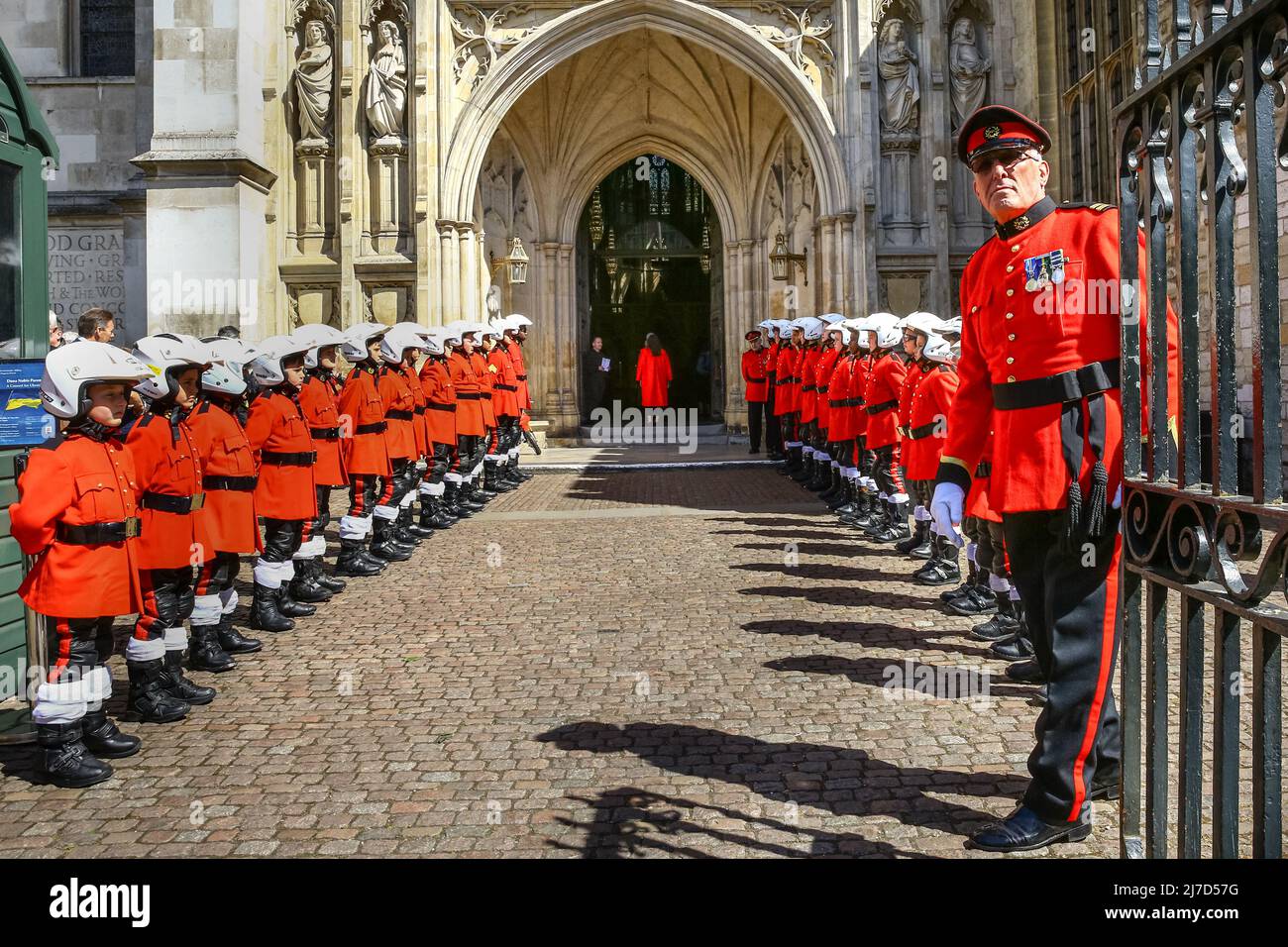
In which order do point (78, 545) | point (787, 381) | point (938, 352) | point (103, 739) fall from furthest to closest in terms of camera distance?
1. point (787, 381)
2. point (938, 352)
3. point (103, 739)
4. point (78, 545)

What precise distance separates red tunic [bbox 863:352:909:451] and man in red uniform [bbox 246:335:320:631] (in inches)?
194

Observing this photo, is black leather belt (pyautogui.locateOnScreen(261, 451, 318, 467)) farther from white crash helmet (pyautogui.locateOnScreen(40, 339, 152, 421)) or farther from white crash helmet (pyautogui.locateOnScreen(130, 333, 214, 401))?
white crash helmet (pyautogui.locateOnScreen(40, 339, 152, 421))

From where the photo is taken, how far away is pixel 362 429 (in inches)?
351

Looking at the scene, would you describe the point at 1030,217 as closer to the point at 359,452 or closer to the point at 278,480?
the point at 278,480

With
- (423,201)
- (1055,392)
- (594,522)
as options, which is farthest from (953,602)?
(423,201)

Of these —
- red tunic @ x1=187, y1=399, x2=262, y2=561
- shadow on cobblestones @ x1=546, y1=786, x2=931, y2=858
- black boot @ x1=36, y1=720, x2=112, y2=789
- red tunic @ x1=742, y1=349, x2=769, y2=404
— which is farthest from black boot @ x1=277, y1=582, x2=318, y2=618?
red tunic @ x1=742, y1=349, x2=769, y2=404

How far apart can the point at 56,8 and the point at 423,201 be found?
21.5 ft

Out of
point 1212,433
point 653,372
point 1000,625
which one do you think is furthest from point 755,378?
→ point 1212,433

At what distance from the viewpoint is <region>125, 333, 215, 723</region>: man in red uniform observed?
199 inches

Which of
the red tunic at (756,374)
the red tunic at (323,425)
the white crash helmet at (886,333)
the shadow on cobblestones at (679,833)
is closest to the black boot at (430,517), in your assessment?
the red tunic at (323,425)

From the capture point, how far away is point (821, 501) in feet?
41.9

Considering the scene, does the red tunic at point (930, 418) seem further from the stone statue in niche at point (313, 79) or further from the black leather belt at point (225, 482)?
the stone statue in niche at point (313, 79)

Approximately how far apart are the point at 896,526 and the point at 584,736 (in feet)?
19.6
